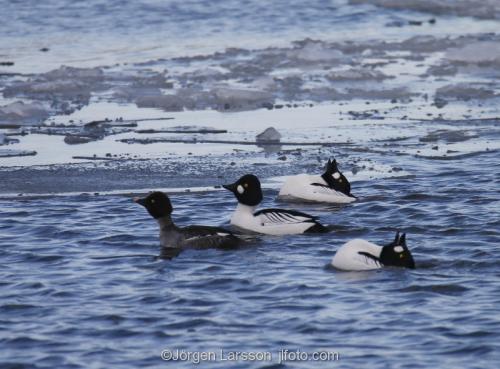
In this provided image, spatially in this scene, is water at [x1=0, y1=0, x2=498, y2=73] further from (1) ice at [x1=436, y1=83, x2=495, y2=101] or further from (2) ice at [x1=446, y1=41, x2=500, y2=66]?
(1) ice at [x1=436, y1=83, x2=495, y2=101]

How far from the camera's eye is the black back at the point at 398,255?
9.71 m

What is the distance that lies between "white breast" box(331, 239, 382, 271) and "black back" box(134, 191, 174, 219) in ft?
6.53

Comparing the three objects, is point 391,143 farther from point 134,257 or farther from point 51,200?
point 134,257

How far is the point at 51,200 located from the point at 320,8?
16.7 meters

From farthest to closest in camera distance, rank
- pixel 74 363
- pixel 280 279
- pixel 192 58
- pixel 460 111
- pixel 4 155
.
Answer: pixel 192 58, pixel 460 111, pixel 4 155, pixel 280 279, pixel 74 363

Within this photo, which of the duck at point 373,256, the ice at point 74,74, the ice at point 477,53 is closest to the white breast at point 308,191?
the duck at point 373,256

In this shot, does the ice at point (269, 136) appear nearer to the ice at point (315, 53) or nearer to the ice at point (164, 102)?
the ice at point (164, 102)

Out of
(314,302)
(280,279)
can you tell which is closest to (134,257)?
(280,279)

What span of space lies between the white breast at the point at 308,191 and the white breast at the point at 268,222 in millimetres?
988

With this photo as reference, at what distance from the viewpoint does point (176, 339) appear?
8102 mm

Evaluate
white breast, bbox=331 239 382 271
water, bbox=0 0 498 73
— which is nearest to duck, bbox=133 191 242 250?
white breast, bbox=331 239 382 271

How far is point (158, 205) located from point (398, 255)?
256 centimetres

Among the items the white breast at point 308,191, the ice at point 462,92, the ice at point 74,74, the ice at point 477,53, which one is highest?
the ice at point 477,53

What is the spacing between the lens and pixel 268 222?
11695 millimetres
